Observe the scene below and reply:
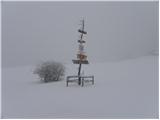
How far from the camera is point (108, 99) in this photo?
5.87 metres

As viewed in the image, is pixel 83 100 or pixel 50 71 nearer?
pixel 83 100

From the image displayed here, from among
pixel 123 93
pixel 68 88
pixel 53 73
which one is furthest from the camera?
pixel 53 73

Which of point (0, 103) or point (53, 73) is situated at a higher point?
point (53, 73)

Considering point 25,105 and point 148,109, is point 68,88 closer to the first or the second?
point 25,105

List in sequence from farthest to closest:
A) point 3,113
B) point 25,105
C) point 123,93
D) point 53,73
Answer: point 53,73 < point 123,93 < point 25,105 < point 3,113

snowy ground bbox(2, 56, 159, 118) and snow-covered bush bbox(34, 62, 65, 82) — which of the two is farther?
snow-covered bush bbox(34, 62, 65, 82)

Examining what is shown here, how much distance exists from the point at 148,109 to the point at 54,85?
3012mm

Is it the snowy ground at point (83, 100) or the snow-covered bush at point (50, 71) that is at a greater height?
the snow-covered bush at point (50, 71)

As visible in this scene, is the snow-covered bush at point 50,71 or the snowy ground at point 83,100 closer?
the snowy ground at point 83,100

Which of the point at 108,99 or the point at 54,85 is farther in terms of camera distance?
the point at 54,85

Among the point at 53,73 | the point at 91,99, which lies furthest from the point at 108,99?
the point at 53,73

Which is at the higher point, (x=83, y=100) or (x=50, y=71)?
(x=50, y=71)

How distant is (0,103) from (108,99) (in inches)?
87.5

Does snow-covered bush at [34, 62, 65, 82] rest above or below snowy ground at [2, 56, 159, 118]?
above
